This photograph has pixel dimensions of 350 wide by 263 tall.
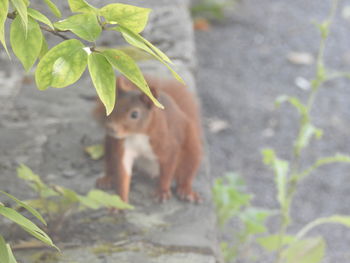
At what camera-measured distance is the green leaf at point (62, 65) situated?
87cm

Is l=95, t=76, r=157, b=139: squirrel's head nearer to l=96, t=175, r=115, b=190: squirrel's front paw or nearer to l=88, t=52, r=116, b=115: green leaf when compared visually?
l=96, t=175, r=115, b=190: squirrel's front paw

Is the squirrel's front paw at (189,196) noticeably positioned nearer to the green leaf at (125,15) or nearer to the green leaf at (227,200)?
the green leaf at (227,200)

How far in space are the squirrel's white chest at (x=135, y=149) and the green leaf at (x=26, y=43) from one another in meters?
1.06

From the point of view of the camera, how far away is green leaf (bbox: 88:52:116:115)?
2.79ft

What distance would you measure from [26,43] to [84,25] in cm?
8

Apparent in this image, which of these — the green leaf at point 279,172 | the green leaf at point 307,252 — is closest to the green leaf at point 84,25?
the green leaf at point 279,172

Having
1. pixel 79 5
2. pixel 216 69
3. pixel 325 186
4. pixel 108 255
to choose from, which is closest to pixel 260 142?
pixel 325 186

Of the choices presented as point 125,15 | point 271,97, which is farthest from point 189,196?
point 271,97

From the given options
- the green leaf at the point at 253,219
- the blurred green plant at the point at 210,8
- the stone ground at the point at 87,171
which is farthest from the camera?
the blurred green plant at the point at 210,8

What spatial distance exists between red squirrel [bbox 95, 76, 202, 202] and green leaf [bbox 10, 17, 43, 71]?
3.14ft

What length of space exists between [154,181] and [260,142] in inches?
66.7

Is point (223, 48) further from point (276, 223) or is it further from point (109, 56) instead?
point (109, 56)

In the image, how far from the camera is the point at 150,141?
195 cm

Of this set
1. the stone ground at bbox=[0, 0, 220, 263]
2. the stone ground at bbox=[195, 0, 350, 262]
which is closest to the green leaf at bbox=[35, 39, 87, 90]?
the stone ground at bbox=[0, 0, 220, 263]
